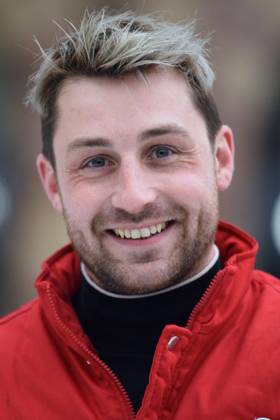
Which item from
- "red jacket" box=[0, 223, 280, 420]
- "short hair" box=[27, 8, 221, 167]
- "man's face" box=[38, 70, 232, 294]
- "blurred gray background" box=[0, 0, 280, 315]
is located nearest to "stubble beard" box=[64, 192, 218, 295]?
"man's face" box=[38, 70, 232, 294]

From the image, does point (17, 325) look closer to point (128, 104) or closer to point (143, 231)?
point (143, 231)

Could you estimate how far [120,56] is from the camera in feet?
5.31

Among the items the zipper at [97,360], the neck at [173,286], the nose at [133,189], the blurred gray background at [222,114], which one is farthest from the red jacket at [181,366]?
the blurred gray background at [222,114]

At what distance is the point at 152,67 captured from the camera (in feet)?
5.33

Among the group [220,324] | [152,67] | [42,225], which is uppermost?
[152,67]

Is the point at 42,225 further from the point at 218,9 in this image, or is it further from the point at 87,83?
the point at 87,83

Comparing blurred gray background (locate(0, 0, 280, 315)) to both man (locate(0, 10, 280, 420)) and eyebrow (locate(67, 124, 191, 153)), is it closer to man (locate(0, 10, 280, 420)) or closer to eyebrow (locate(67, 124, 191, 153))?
man (locate(0, 10, 280, 420))

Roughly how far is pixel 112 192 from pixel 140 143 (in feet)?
0.43

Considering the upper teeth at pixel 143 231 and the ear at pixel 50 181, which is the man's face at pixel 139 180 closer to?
the upper teeth at pixel 143 231

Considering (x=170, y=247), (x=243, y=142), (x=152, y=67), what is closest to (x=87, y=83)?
(x=152, y=67)

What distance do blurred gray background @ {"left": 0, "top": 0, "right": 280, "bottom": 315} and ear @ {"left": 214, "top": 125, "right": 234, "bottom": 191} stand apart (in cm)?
180

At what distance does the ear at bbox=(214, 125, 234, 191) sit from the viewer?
182 centimetres

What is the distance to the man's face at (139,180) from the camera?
62.1 inches

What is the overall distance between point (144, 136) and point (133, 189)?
0.13m
